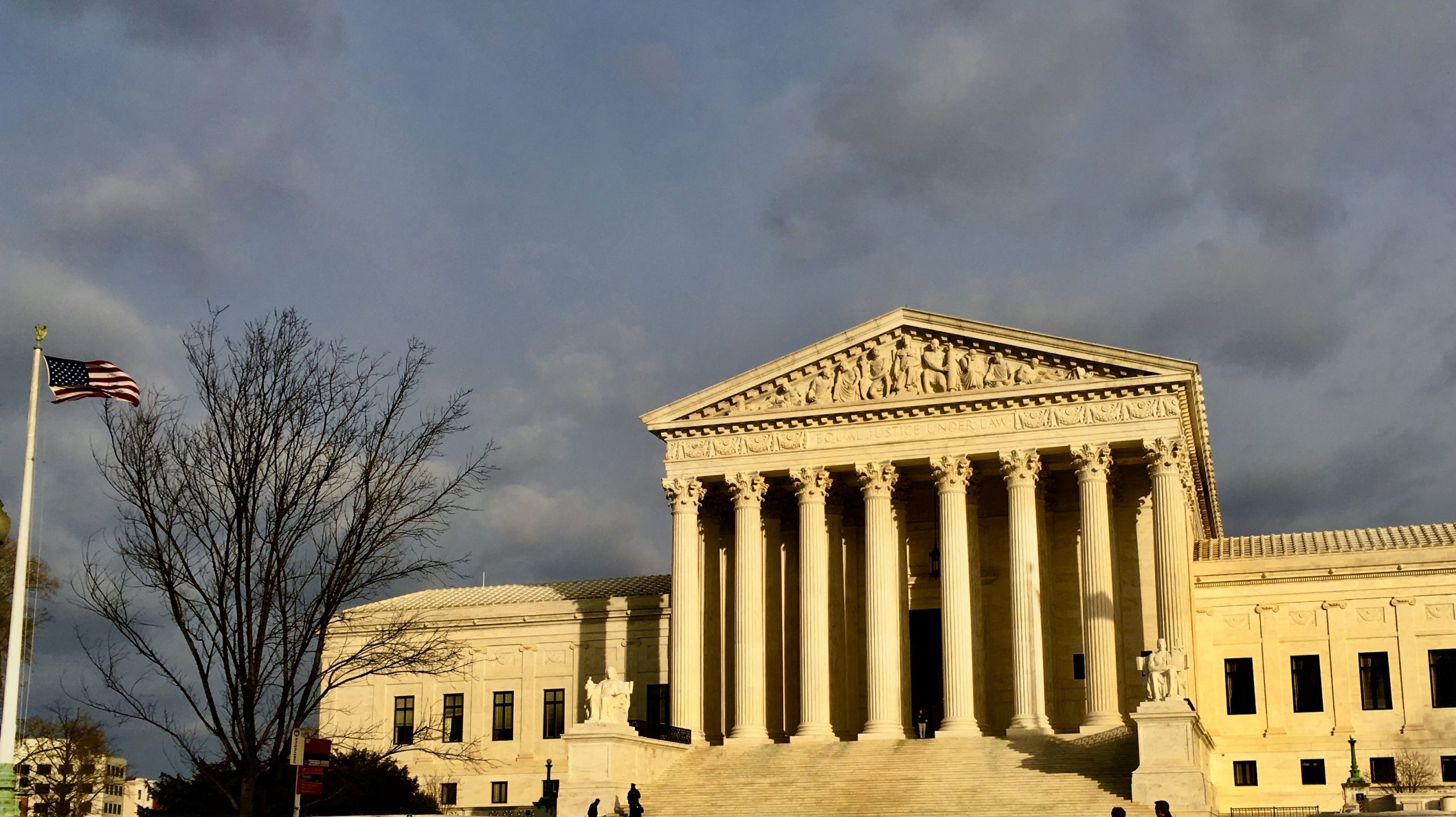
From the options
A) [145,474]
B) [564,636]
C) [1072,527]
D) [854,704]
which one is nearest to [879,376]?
[1072,527]

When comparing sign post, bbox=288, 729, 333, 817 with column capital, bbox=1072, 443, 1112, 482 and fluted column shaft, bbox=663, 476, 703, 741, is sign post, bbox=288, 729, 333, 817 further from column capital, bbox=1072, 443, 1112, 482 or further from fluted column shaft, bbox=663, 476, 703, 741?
column capital, bbox=1072, 443, 1112, 482

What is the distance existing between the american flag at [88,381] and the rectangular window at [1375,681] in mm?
40853

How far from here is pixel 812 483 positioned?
170ft

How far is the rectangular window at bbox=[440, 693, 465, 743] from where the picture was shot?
6128 cm

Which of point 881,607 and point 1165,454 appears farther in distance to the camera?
point 881,607

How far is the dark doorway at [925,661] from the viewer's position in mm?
54812

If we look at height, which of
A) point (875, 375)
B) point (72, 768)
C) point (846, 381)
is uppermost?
point (875, 375)

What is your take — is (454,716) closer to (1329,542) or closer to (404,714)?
(404,714)

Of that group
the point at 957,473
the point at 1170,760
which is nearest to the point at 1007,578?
the point at 957,473

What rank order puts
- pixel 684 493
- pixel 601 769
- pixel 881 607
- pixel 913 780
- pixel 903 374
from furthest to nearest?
1. pixel 684 493
2. pixel 903 374
3. pixel 881 607
4. pixel 601 769
5. pixel 913 780

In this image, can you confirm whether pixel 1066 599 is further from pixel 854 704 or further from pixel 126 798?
pixel 126 798

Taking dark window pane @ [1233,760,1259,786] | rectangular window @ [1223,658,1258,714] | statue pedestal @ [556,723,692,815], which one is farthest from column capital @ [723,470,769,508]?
dark window pane @ [1233,760,1259,786]

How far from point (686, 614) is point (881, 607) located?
7071mm

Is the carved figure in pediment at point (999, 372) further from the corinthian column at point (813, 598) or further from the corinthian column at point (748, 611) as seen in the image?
the corinthian column at point (748, 611)
